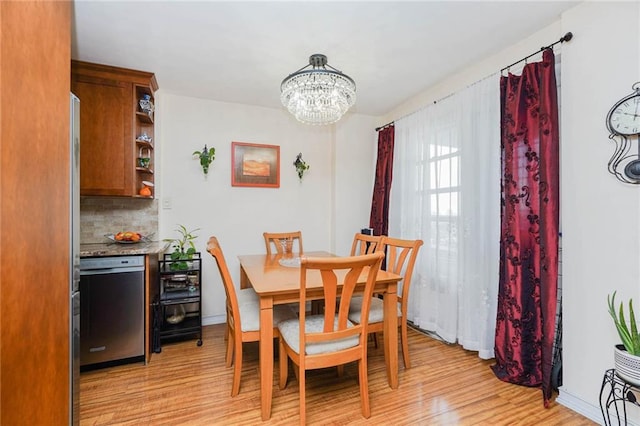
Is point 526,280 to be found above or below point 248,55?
below

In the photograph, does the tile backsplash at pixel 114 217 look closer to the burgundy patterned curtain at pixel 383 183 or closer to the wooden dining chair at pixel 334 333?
the wooden dining chair at pixel 334 333

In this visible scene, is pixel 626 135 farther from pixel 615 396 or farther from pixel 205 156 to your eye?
pixel 205 156

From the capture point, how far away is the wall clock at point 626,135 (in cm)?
149

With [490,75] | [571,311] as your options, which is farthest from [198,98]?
[571,311]

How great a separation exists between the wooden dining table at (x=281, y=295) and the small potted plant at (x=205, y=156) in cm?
119

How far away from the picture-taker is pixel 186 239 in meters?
3.12

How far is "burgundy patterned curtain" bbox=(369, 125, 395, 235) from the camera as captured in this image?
11.4 ft

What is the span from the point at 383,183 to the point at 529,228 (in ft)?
5.79

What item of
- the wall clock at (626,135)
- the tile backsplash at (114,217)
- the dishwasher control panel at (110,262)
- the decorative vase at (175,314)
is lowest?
the decorative vase at (175,314)

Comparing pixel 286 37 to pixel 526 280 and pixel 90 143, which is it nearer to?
pixel 90 143

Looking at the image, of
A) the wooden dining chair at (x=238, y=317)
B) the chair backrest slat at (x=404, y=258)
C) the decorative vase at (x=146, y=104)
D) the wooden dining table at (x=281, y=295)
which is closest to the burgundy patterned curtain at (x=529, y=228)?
the chair backrest slat at (x=404, y=258)

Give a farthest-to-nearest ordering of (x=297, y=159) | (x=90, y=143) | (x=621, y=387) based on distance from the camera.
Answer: (x=297, y=159) → (x=90, y=143) → (x=621, y=387)

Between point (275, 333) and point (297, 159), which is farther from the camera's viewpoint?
point (297, 159)

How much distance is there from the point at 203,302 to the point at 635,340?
3291mm
